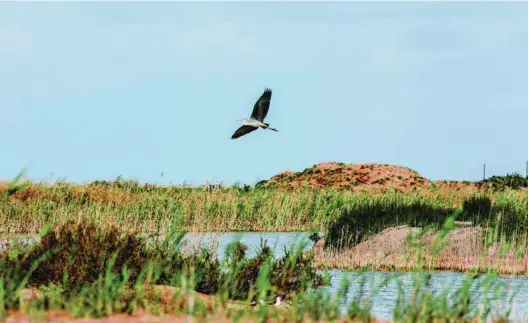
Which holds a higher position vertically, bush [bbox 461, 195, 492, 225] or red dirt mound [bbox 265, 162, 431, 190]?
red dirt mound [bbox 265, 162, 431, 190]

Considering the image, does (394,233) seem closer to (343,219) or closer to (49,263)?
(343,219)

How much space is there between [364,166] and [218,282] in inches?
2274

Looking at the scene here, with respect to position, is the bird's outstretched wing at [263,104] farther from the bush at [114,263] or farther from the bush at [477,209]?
the bush at [477,209]

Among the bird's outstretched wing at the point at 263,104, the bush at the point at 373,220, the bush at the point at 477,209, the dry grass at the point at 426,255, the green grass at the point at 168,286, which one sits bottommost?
the green grass at the point at 168,286

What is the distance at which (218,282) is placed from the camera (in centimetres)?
1248

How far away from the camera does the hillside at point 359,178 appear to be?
6297 centimetres

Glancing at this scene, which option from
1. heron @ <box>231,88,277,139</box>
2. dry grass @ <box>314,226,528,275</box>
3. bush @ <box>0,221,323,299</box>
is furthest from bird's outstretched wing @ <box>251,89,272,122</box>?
bush @ <box>0,221,323,299</box>

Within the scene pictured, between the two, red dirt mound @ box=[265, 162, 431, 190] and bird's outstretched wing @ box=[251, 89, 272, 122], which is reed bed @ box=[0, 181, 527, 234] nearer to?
bird's outstretched wing @ box=[251, 89, 272, 122]

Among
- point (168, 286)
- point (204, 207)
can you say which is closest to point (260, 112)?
point (168, 286)

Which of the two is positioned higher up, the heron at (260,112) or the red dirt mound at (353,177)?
the red dirt mound at (353,177)

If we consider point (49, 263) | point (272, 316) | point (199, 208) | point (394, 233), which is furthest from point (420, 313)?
point (199, 208)

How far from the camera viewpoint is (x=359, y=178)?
65.3 metres

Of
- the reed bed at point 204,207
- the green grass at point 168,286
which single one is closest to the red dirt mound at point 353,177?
the reed bed at point 204,207

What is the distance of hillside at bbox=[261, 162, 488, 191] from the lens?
62969 mm
